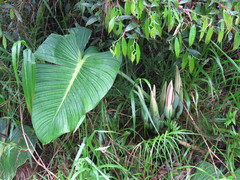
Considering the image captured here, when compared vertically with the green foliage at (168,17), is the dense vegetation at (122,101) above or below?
below

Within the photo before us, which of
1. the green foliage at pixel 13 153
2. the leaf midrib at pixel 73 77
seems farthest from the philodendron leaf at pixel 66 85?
the green foliage at pixel 13 153

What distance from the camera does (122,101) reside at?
1.72 m

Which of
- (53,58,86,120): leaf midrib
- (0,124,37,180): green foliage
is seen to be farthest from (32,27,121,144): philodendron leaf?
(0,124,37,180): green foliage

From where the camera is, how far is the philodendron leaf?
1326 millimetres

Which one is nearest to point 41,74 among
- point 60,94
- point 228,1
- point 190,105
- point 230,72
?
point 60,94

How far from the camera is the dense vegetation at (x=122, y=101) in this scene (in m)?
1.33

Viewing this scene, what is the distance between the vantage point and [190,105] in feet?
5.49

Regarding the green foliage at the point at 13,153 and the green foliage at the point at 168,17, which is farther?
the green foliage at the point at 13,153

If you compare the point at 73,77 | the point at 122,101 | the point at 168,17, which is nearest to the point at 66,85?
the point at 73,77

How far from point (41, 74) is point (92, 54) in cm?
32

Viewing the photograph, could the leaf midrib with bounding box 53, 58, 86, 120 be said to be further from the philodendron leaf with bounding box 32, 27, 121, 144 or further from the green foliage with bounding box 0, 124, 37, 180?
the green foliage with bounding box 0, 124, 37, 180

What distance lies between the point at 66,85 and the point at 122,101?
38cm

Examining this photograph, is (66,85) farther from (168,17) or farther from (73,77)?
(168,17)

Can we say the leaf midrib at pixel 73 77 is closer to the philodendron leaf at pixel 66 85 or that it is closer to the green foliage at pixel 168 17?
the philodendron leaf at pixel 66 85
